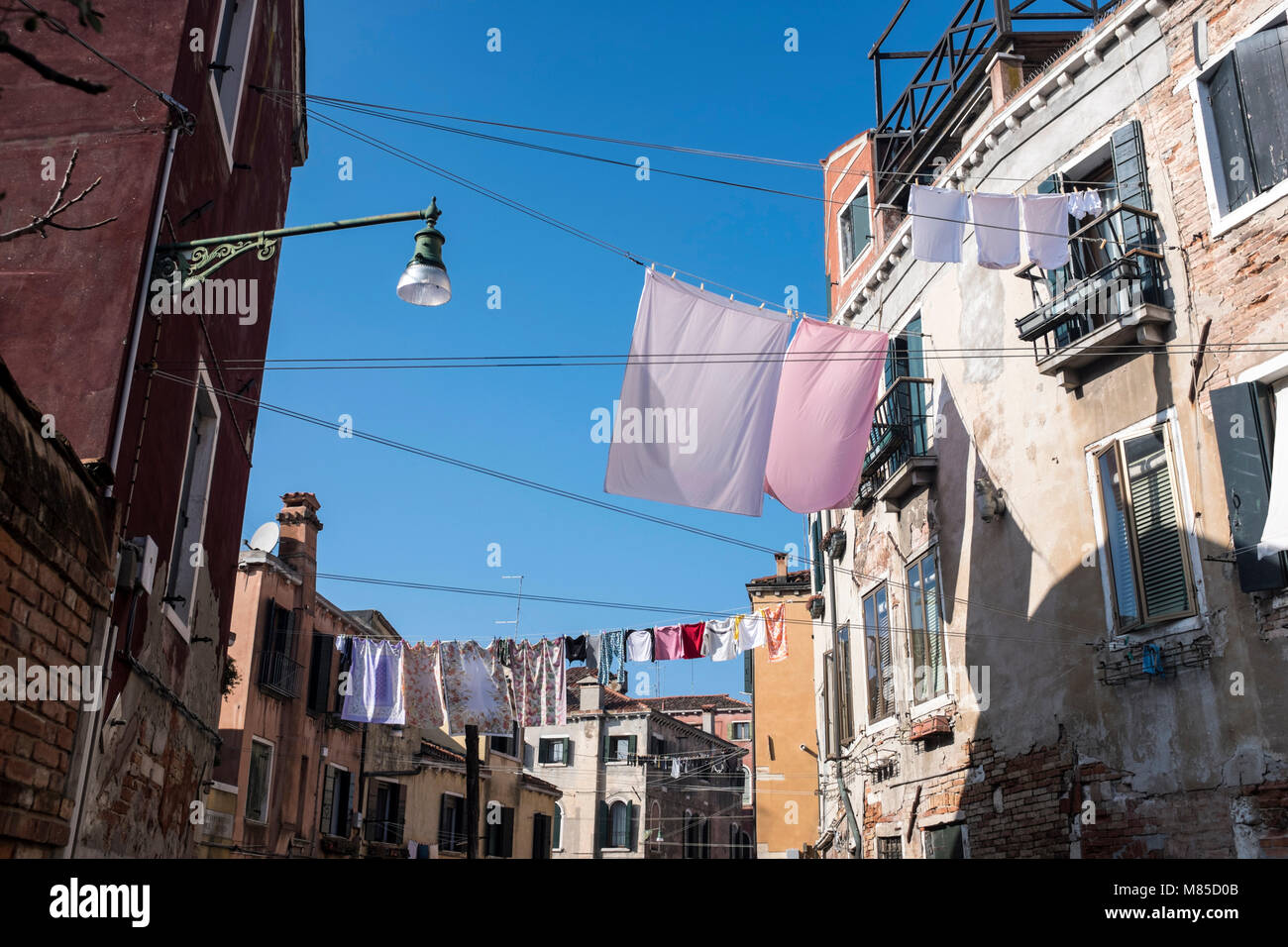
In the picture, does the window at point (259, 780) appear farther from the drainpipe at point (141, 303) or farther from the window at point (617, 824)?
the window at point (617, 824)

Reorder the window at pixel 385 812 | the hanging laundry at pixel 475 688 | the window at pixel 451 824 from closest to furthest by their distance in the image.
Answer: the hanging laundry at pixel 475 688, the window at pixel 385 812, the window at pixel 451 824

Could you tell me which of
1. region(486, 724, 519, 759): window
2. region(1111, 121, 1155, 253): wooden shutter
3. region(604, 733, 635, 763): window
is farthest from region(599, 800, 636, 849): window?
region(1111, 121, 1155, 253): wooden shutter

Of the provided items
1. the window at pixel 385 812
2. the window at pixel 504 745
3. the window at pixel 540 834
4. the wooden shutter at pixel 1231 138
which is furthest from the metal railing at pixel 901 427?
the window at pixel 540 834

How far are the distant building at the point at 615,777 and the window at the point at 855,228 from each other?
3211 cm

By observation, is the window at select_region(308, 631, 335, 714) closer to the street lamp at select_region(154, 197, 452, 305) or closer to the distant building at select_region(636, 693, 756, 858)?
the street lamp at select_region(154, 197, 452, 305)

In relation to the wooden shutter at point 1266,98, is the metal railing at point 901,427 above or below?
below

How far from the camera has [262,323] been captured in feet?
38.0

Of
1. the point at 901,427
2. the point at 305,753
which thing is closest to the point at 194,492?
the point at 901,427

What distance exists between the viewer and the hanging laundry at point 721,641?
722 inches

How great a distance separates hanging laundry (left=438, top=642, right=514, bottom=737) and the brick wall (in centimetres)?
1453

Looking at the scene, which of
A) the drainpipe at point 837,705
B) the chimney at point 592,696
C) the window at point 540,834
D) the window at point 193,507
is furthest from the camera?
the chimney at point 592,696

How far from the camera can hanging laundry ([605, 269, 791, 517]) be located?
1038 centimetres
